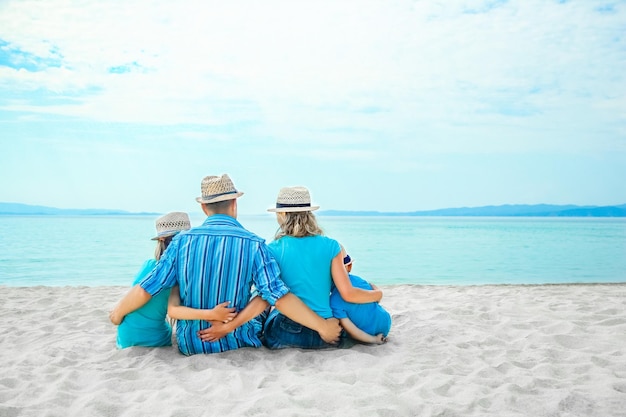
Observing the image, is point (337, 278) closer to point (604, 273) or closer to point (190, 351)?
point (190, 351)

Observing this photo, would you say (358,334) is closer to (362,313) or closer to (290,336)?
(362,313)

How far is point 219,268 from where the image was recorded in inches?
161

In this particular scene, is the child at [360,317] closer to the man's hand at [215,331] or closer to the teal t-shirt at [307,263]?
the teal t-shirt at [307,263]

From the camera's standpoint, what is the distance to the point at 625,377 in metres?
3.83

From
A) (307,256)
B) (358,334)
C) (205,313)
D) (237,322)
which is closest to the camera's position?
(205,313)

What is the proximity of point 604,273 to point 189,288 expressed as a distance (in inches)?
→ 550

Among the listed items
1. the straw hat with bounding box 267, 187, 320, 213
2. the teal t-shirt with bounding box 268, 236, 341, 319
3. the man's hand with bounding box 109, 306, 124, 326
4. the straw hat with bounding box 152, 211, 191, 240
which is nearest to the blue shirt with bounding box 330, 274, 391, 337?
the teal t-shirt with bounding box 268, 236, 341, 319

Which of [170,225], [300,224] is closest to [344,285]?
[300,224]

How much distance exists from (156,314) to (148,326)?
0.14m

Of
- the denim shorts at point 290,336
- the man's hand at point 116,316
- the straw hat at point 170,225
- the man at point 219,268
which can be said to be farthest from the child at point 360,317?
the man's hand at point 116,316

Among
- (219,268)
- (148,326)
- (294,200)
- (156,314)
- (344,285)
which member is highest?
(294,200)

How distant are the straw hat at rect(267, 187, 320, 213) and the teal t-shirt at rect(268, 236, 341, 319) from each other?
0.23 metres

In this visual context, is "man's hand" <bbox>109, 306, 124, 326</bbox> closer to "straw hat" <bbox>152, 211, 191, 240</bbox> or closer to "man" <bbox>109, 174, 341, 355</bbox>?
"man" <bbox>109, 174, 341, 355</bbox>

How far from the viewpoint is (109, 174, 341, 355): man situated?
407cm
